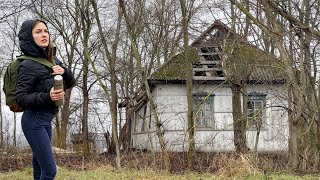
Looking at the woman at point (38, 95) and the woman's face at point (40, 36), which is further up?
the woman's face at point (40, 36)

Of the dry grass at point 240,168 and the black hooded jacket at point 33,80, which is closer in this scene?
the black hooded jacket at point 33,80

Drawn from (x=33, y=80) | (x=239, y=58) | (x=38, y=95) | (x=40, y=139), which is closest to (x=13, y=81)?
(x=33, y=80)

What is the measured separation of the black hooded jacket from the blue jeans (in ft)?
0.21

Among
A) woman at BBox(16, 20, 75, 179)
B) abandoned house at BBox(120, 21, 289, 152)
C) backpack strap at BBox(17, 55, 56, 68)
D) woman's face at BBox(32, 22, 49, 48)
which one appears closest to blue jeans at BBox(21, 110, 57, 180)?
woman at BBox(16, 20, 75, 179)

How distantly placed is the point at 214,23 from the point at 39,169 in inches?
326

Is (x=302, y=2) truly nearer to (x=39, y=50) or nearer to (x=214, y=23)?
(x=214, y=23)

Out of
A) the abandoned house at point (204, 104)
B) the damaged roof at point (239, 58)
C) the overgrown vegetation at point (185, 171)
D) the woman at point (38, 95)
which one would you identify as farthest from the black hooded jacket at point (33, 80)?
the abandoned house at point (204, 104)

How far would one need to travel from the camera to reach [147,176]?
6645 millimetres

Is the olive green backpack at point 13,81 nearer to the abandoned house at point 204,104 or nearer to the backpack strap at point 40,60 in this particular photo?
the backpack strap at point 40,60

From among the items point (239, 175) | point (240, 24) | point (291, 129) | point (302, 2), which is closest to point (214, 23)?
point (240, 24)

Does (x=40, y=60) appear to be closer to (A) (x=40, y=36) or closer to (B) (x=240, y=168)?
(A) (x=40, y=36)

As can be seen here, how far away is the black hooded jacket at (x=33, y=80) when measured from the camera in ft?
10.9

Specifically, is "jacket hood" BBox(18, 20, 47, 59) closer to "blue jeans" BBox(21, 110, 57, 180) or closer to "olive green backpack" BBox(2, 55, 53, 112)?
"olive green backpack" BBox(2, 55, 53, 112)

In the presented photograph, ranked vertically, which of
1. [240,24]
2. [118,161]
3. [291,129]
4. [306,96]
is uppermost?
[240,24]
